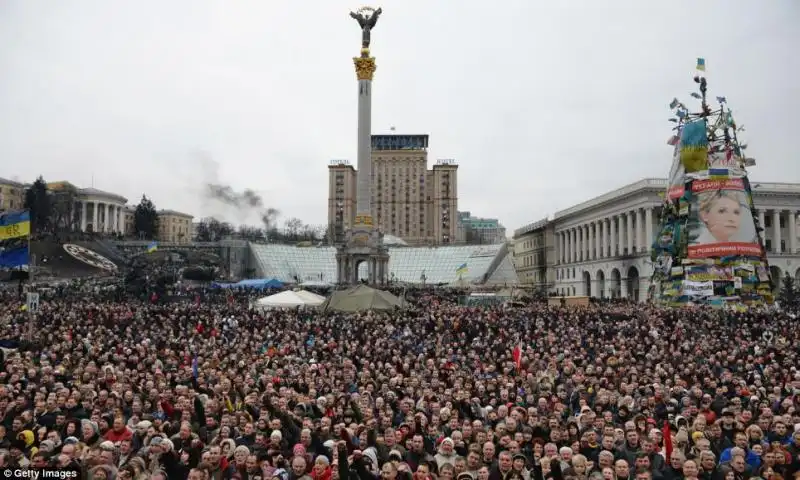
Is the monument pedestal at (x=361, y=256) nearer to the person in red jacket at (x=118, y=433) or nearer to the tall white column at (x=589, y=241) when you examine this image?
the tall white column at (x=589, y=241)

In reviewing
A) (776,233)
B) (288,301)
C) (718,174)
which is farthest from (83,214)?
(718,174)

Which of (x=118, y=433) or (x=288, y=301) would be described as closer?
(x=118, y=433)

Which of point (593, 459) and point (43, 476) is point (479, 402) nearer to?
point (593, 459)

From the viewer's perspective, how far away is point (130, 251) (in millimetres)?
87875

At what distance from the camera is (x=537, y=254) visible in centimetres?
10750

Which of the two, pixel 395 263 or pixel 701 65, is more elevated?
pixel 701 65

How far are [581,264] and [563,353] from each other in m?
68.5

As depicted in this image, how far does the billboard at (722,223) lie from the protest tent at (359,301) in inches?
674

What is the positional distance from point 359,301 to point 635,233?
49.7 meters

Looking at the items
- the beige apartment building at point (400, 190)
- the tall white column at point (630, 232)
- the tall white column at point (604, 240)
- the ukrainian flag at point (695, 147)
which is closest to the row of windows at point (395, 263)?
the tall white column at point (604, 240)

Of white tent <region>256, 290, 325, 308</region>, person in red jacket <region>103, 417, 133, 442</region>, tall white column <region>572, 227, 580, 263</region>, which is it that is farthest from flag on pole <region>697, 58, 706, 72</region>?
tall white column <region>572, 227, 580, 263</region>

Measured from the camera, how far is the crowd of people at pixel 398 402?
820cm

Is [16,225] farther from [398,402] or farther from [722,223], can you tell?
[722,223]

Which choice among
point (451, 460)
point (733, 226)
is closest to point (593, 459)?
point (451, 460)
